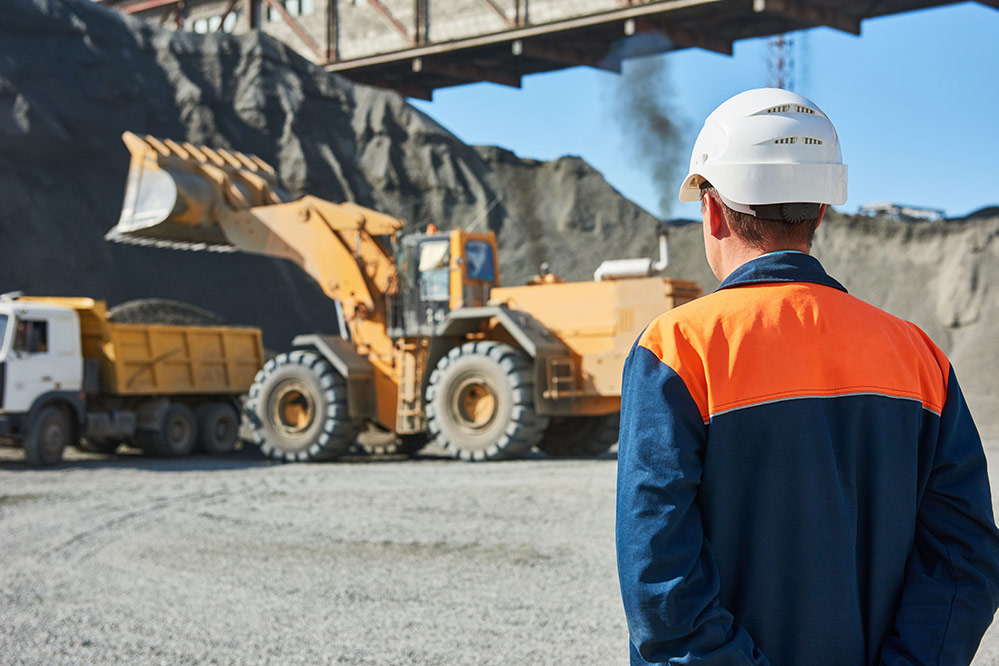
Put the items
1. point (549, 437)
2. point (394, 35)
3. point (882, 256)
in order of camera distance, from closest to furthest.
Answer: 1. point (549, 437)
2. point (882, 256)
3. point (394, 35)

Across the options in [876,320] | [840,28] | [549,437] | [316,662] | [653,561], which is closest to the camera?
[653,561]

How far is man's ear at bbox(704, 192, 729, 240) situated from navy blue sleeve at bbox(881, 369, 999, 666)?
55 centimetres

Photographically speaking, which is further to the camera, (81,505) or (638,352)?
(81,505)

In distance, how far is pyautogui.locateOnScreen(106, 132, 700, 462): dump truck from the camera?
14281 mm

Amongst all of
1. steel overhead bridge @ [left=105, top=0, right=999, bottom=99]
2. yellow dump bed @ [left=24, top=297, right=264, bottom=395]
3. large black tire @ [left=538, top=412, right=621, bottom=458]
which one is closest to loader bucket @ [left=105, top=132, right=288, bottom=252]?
yellow dump bed @ [left=24, top=297, right=264, bottom=395]

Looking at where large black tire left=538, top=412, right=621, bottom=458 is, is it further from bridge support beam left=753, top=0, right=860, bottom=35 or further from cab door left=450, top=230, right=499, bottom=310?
bridge support beam left=753, top=0, right=860, bottom=35

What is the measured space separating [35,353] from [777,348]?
45.9ft

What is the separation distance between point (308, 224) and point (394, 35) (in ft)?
57.8

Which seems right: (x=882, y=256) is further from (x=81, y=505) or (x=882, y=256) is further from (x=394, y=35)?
(x=81, y=505)

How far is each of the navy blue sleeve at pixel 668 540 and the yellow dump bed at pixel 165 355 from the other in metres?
14.5

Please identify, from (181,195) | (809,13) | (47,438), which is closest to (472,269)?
(181,195)

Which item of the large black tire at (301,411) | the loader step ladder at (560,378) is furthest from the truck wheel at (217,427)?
the loader step ladder at (560,378)

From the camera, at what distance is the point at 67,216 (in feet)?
89.6

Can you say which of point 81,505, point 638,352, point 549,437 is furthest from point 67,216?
point 638,352
